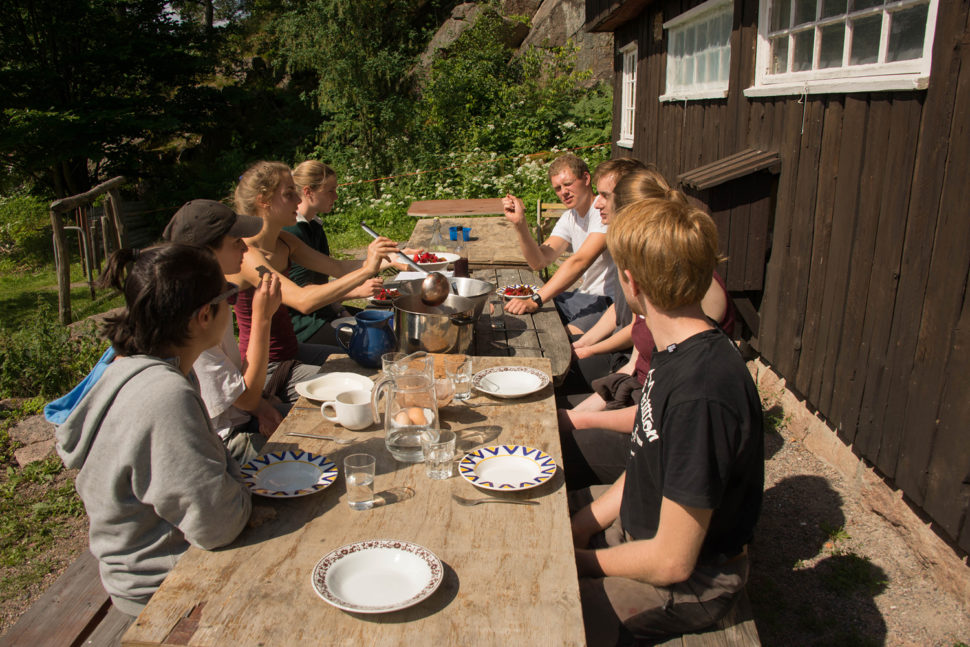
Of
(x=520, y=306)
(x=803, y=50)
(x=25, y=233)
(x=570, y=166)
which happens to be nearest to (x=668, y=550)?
(x=520, y=306)

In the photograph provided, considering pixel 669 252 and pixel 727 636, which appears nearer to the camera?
pixel 669 252

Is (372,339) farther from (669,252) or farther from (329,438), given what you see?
(669,252)

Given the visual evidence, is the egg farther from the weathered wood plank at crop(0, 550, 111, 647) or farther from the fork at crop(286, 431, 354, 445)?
the weathered wood plank at crop(0, 550, 111, 647)

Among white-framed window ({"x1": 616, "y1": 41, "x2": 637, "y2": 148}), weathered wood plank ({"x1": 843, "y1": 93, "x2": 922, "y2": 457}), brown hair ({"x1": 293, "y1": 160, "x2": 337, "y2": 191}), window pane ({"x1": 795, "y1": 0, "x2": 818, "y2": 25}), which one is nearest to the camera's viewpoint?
weathered wood plank ({"x1": 843, "y1": 93, "x2": 922, "y2": 457})

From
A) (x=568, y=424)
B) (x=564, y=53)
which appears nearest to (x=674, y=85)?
(x=568, y=424)

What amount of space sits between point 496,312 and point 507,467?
6.33ft

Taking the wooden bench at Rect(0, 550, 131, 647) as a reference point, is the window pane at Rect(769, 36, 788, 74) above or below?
above

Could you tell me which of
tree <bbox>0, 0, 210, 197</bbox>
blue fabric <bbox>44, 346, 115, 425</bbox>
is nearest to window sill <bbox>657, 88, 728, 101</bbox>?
blue fabric <bbox>44, 346, 115, 425</bbox>

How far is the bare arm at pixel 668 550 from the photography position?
5.24 ft

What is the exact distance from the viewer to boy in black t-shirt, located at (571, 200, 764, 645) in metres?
1.56

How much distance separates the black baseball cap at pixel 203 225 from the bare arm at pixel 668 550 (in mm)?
1994

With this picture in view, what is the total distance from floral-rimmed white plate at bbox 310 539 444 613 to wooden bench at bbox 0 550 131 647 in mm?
899

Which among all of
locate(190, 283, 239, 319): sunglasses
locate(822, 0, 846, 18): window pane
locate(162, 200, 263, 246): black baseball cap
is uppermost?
locate(822, 0, 846, 18): window pane

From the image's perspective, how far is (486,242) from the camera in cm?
585
